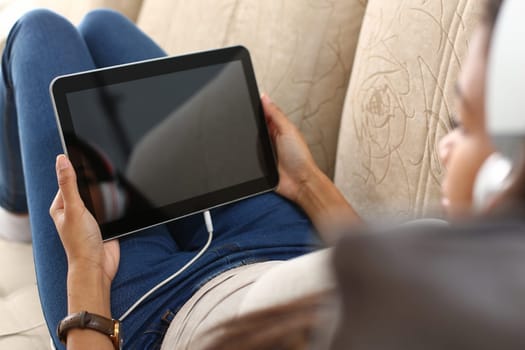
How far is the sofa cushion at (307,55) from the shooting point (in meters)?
1.06

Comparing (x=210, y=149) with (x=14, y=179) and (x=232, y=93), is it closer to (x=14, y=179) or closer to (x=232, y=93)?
(x=232, y=93)

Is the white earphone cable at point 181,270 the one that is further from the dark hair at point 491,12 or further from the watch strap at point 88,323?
the dark hair at point 491,12

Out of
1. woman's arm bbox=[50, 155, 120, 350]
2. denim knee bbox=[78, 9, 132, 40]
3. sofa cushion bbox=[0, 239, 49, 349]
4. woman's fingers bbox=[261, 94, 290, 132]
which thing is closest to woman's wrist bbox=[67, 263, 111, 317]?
woman's arm bbox=[50, 155, 120, 350]

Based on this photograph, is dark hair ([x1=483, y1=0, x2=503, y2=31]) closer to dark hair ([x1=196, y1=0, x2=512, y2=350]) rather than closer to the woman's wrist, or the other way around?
dark hair ([x1=196, y1=0, x2=512, y2=350])

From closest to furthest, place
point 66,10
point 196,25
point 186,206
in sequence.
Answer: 1. point 186,206
2. point 196,25
3. point 66,10

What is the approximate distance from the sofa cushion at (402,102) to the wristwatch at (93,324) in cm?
41

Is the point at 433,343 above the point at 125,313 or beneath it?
above

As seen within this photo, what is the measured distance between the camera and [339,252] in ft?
0.84

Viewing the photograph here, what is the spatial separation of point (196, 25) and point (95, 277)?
70cm

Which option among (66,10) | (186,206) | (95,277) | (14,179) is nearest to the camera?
(95,277)

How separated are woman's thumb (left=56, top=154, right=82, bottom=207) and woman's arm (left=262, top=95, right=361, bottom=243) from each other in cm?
33

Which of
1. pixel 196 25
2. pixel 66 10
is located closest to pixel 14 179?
pixel 196 25

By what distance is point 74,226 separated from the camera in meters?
0.75

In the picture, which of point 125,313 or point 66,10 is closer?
point 125,313
